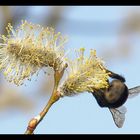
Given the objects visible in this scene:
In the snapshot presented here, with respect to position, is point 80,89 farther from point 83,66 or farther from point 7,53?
point 7,53

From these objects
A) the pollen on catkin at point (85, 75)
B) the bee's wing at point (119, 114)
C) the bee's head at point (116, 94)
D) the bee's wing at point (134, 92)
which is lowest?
the bee's wing at point (119, 114)

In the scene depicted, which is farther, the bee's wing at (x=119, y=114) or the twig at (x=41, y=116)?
the bee's wing at (x=119, y=114)

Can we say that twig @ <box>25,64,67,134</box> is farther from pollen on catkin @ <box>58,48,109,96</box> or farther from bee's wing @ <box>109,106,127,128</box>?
bee's wing @ <box>109,106,127,128</box>

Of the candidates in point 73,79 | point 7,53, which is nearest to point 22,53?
point 7,53

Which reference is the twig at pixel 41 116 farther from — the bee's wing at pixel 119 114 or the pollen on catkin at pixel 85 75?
the bee's wing at pixel 119 114

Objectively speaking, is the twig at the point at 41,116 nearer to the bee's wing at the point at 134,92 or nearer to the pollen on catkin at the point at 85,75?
the pollen on catkin at the point at 85,75

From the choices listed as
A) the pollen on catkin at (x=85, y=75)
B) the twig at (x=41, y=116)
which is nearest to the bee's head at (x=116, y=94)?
the pollen on catkin at (x=85, y=75)

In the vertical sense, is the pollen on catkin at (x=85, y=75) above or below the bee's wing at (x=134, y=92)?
above

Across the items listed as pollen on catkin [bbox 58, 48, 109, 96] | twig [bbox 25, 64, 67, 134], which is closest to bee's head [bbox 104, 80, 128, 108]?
pollen on catkin [bbox 58, 48, 109, 96]
